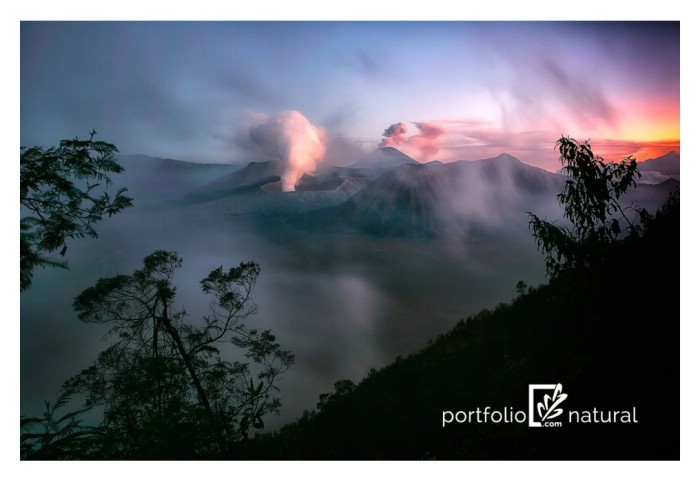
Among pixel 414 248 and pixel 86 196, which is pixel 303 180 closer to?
pixel 414 248

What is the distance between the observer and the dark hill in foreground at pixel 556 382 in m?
3.93

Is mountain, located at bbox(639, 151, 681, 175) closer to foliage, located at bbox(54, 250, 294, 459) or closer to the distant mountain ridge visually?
the distant mountain ridge

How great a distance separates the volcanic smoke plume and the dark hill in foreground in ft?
8.93

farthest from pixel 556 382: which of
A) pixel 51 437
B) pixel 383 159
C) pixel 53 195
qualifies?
pixel 53 195

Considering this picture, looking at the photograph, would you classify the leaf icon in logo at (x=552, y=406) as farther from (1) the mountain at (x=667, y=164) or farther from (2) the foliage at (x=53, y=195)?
(2) the foliage at (x=53, y=195)

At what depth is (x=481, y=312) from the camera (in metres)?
→ 4.75

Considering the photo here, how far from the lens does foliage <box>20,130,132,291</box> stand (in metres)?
4.18

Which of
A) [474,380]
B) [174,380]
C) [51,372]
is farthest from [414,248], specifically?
[51,372]

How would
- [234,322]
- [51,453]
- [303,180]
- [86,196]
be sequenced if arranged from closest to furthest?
[51,453] < [86,196] < [234,322] < [303,180]

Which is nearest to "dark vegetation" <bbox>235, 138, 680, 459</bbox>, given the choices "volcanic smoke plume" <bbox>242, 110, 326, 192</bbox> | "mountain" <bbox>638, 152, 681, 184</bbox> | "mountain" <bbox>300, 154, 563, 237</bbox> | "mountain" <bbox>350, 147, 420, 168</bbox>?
"mountain" <bbox>638, 152, 681, 184</bbox>

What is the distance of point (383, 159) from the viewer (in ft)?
16.4

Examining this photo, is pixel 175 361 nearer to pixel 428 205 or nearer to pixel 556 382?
pixel 428 205

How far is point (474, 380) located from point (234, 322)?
271 cm

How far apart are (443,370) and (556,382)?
1101mm
